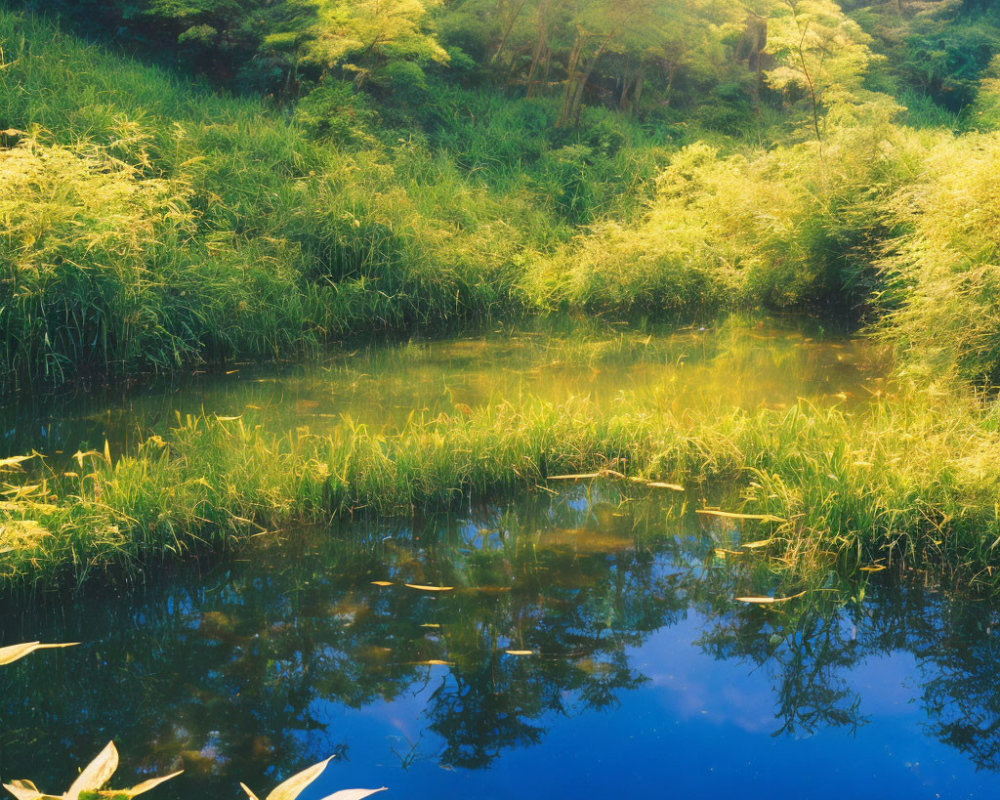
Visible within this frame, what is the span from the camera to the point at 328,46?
483 inches

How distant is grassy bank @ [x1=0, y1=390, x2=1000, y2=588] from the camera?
4066 mm

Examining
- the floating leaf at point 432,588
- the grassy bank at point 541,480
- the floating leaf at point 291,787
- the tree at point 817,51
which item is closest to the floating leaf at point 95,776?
the floating leaf at point 291,787

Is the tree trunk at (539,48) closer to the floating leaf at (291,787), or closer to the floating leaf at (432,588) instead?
the floating leaf at (432,588)

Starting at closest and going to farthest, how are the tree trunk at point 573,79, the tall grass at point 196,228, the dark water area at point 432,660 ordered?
the dark water area at point 432,660, the tall grass at point 196,228, the tree trunk at point 573,79

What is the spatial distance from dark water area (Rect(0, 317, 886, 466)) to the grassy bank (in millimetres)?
543

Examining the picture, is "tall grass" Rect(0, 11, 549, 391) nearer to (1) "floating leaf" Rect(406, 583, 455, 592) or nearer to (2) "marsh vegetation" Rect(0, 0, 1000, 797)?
(2) "marsh vegetation" Rect(0, 0, 1000, 797)

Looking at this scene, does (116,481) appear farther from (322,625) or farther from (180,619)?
(322,625)

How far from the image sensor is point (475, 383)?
7.62m

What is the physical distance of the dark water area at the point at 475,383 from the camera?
6.44 metres

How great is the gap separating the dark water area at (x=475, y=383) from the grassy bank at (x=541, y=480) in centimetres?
54

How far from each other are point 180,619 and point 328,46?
1041cm

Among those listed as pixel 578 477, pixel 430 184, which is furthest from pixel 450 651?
pixel 430 184

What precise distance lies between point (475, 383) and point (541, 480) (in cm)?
254

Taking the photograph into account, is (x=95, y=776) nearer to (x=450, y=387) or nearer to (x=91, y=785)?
(x=91, y=785)
